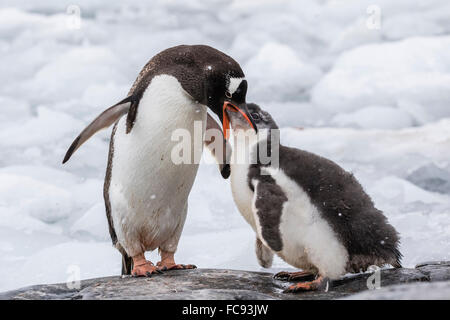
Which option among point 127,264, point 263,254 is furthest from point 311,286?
point 127,264

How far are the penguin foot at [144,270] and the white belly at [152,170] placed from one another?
0.07 m

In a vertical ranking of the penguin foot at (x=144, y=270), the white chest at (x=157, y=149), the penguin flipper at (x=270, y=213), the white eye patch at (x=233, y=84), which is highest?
the white eye patch at (x=233, y=84)

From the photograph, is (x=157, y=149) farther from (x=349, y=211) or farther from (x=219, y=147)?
(x=349, y=211)

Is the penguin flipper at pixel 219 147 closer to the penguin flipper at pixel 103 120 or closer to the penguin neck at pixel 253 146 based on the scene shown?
the penguin neck at pixel 253 146

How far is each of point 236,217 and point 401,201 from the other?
1444mm

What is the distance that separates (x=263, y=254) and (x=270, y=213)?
1.41ft

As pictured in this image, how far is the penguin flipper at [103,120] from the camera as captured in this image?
2582mm

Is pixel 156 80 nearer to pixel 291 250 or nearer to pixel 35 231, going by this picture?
pixel 291 250

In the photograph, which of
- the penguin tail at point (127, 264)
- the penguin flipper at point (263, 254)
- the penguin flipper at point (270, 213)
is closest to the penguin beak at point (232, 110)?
the penguin flipper at point (270, 213)

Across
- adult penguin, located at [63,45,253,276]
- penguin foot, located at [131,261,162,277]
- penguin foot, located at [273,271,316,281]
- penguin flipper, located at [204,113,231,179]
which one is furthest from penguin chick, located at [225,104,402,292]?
penguin foot, located at [131,261,162,277]

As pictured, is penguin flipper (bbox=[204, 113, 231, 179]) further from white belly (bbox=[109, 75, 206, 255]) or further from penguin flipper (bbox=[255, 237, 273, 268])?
penguin flipper (bbox=[255, 237, 273, 268])

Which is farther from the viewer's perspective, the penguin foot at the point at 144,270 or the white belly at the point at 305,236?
the penguin foot at the point at 144,270

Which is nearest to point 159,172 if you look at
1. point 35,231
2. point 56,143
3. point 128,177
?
point 128,177

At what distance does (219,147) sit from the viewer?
287cm
